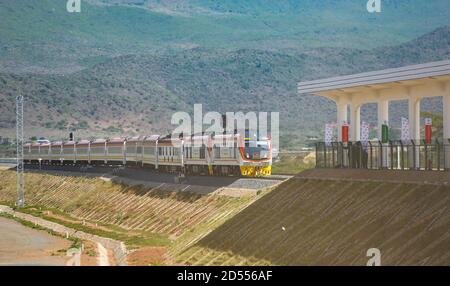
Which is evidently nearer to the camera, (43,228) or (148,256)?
(148,256)

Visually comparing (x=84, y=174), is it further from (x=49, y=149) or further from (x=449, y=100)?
(x=449, y=100)

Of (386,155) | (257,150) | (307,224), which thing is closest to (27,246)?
(257,150)

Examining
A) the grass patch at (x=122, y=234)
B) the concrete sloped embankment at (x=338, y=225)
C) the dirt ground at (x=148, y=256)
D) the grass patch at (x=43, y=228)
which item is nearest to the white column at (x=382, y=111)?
the concrete sloped embankment at (x=338, y=225)

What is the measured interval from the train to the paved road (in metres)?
9.09

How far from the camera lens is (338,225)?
27.7m

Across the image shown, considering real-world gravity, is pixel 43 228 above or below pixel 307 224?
below

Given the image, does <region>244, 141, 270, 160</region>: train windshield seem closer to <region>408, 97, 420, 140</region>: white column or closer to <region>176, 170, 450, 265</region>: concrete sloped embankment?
<region>176, 170, 450, 265</region>: concrete sloped embankment

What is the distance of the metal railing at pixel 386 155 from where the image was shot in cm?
3045

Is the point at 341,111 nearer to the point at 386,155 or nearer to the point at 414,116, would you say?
the point at 414,116

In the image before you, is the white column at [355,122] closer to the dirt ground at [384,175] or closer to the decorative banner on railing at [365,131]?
the decorative banner on railing at [365,131]

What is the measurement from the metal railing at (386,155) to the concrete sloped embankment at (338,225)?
1.02 m

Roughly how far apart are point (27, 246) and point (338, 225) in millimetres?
25058

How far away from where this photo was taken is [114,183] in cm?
6688
